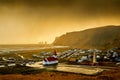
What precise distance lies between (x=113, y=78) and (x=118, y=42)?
128 meters

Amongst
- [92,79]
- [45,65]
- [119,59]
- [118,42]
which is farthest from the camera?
[118,42]

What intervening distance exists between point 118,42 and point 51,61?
107 metres

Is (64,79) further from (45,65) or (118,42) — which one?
(118,42)

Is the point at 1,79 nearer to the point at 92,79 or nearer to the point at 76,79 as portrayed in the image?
the point at 76,79

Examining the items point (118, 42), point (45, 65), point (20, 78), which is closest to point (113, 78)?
point (20, 78)

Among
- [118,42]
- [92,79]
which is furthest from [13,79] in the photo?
[118,42]

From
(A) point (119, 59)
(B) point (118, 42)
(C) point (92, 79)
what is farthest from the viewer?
(B) point (118, 42)

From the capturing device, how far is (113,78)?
4856cm

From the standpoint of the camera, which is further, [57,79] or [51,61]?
[51,61]

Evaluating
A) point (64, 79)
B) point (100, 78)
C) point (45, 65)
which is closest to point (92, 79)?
point (100, 78)

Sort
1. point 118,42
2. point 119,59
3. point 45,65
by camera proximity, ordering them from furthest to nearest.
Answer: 1. point 118,42
2. point 119,59
3. point 45,65

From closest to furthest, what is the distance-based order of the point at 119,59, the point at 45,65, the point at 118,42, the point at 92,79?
the point at 92,79, the point at 45,65, the point at 119,59, the point at 118,42

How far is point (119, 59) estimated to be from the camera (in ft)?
294

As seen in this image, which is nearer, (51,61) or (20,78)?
(20,78)
